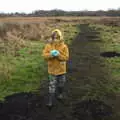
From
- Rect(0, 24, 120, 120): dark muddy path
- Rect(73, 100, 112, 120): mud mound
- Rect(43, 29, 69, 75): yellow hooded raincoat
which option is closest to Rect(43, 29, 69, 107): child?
Rect(43, 29, 69, 75): yellow hooded raincoat

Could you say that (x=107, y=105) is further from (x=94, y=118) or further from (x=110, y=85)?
(x=110, y=85)

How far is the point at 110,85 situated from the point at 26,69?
4.16 m

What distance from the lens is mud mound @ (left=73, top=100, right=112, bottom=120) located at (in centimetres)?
794

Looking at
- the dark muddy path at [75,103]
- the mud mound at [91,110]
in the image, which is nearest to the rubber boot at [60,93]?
the dark muddy path at [75,103]

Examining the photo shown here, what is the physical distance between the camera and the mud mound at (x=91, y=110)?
794cm

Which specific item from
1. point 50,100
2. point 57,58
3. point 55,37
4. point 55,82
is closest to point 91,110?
point 50,100

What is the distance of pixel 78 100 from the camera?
9383mm

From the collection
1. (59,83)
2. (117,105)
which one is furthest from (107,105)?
(59,83)

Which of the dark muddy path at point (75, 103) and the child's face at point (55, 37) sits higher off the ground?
the child's face at point (55, 37)

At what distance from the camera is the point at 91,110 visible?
27.7 ft

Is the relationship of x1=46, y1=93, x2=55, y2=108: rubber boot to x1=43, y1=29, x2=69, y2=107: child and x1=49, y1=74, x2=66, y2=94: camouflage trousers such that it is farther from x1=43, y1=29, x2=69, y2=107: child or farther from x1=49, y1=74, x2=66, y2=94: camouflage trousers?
x1=49, y1=74, x2=66, y2=94: camouflage trousers

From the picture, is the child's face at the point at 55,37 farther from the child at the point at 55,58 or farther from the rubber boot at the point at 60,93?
the rubber boot at the point at 60,93

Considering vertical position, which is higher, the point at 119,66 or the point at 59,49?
the point at 59,49

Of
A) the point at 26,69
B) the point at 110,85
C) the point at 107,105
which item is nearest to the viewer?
the point at 107,105
